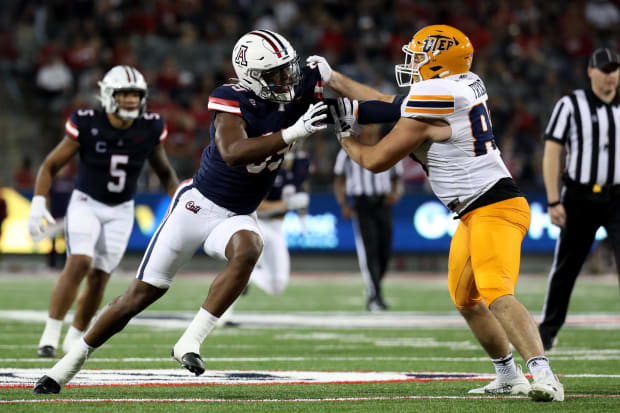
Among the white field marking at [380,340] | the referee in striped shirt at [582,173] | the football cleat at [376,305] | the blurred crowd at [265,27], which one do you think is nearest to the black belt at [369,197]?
the football cleat at [376,305]

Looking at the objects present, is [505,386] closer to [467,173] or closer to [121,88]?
[467,173]

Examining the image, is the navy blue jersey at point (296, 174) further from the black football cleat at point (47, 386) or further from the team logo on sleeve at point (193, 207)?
the black football cleat at point (47, 386)

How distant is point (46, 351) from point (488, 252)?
2958 millimetres

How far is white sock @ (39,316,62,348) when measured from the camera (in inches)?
238

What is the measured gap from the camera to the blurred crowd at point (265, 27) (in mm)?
15571

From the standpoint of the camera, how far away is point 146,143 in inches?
249

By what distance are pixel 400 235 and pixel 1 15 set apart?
27.0 ft

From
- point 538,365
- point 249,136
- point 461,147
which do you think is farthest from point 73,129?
point 538,365

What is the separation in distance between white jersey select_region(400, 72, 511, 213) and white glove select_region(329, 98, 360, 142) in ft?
0.72

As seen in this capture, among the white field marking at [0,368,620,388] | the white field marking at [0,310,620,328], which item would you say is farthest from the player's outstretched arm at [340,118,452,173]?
the white field marking at [0,310,620,328]

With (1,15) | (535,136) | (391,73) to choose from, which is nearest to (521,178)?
(535,136)

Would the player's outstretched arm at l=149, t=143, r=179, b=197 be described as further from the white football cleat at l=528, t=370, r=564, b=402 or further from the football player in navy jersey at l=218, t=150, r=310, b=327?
the white football cleat at l=528, t=370, r=564, b=402

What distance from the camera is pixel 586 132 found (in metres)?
6.17

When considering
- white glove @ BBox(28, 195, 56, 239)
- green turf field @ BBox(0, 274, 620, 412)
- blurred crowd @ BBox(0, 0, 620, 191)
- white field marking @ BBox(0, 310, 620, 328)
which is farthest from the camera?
blurred crowd @ BBox(0, 0, 620, 191)
